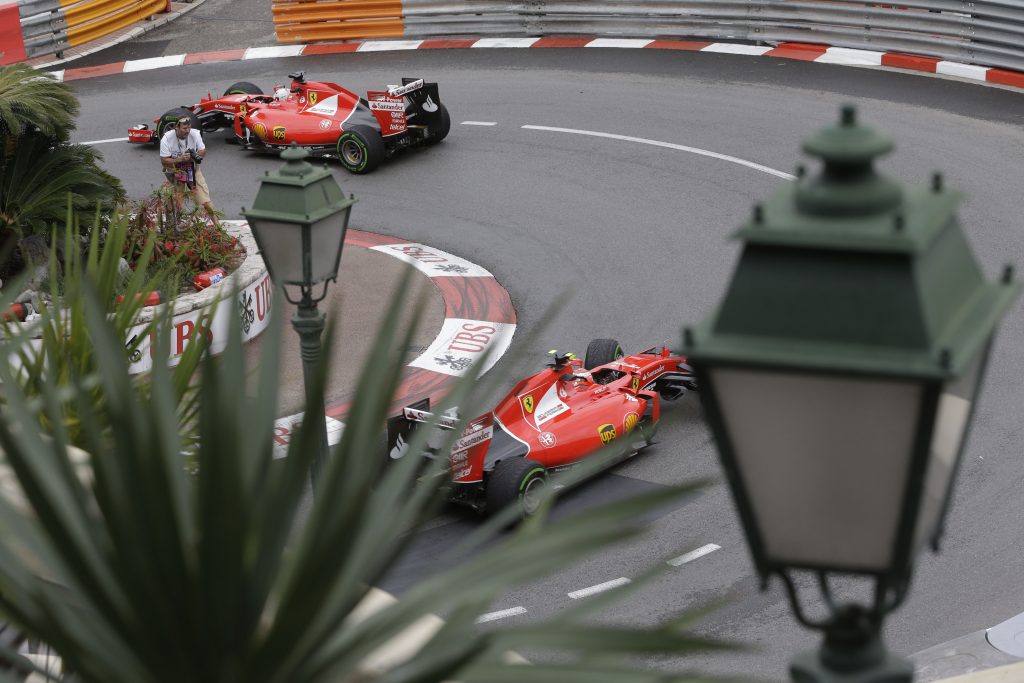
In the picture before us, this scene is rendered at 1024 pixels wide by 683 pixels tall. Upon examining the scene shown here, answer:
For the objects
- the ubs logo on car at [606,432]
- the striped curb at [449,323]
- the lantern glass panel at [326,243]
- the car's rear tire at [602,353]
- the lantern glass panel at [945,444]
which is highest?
the lantern glass panel at [945,444]

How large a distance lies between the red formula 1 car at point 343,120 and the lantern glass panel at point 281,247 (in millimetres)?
10537

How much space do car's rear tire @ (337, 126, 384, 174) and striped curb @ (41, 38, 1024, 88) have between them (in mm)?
6064

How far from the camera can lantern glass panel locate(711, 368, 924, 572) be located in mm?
2109

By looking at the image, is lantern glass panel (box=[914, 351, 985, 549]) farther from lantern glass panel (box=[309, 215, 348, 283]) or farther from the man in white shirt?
the man in white shirt

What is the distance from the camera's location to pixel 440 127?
1869 centimetres

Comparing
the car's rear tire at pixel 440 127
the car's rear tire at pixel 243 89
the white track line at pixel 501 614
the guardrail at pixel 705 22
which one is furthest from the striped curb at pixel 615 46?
the white track line at pixel 501 614

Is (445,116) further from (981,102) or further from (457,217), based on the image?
(981,102)

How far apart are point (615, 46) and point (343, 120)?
257 inches

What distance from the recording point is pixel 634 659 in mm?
8859

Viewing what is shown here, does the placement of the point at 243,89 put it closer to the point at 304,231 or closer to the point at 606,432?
the point at 606,432

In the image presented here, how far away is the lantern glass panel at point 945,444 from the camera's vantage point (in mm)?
2207

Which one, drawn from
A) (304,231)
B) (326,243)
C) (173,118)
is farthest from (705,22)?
(304,231)

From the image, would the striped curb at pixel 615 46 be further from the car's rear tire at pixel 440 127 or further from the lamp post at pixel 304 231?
the lamp post at pixel 304 231

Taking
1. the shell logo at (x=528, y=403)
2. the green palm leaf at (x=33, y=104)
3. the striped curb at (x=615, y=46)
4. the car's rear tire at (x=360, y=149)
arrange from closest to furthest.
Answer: the shell logo at (x=528, y=403) < the green palm leaf at (x=33, y=104) < the car's rear tire at (x=360, y=149) < the striped curb at (x=615, y=46)
